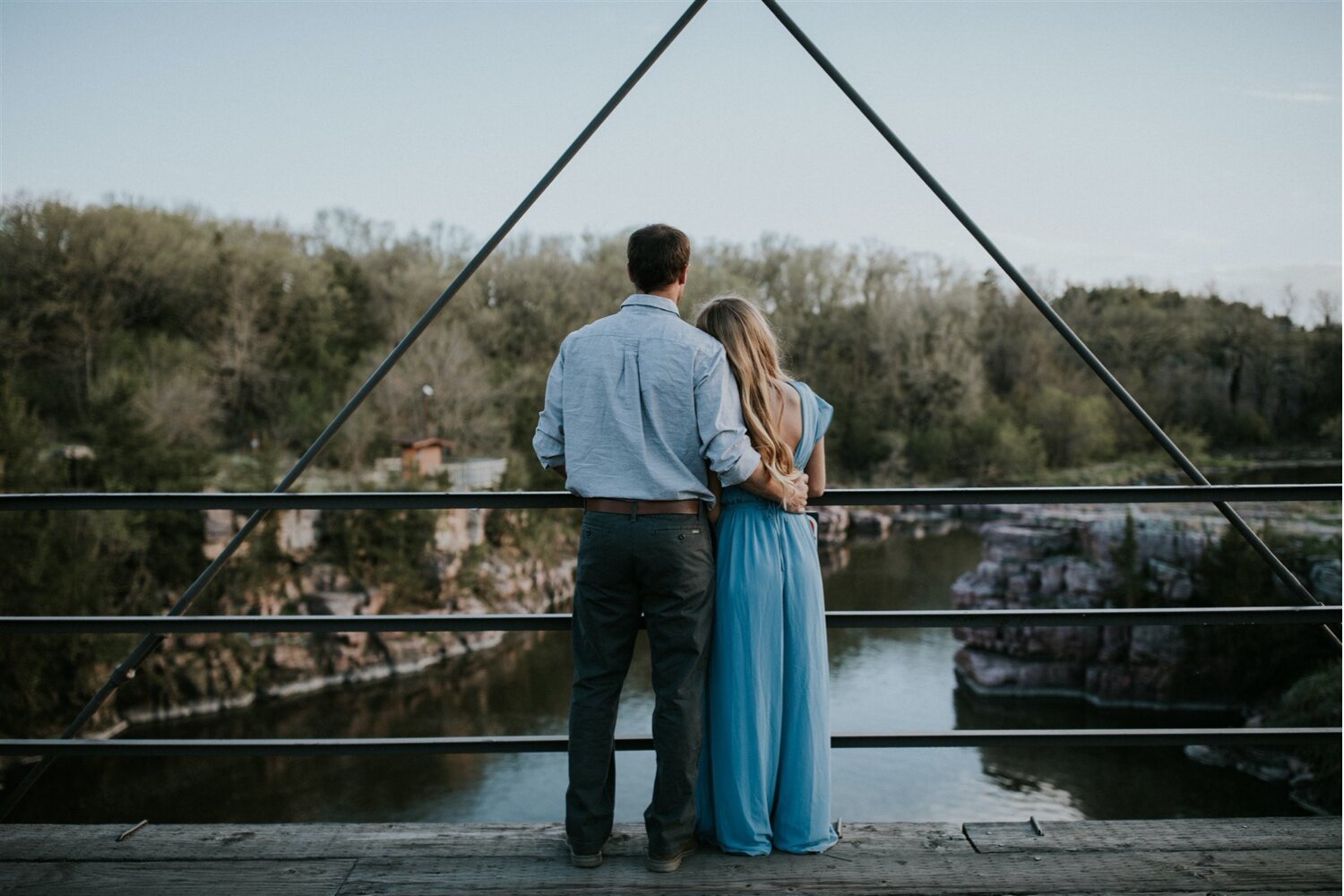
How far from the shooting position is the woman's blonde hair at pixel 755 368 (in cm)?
205

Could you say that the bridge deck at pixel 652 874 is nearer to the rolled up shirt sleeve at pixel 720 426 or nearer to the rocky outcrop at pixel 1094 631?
the rolled up shirt sleeve at pixel 720 426

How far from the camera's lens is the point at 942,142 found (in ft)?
172

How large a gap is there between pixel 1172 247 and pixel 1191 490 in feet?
186

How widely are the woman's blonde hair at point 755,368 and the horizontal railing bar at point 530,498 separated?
16cm

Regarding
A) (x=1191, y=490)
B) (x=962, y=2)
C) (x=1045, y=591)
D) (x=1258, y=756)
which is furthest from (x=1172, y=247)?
(x=1191, y=490)

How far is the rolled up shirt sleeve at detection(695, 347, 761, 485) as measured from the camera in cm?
196

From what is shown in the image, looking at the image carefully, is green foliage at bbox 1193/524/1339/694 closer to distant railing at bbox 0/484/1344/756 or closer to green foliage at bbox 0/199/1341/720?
green foliage at bbox 0/199/1341/720

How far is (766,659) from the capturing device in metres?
2.10

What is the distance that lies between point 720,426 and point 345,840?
47.4 inches

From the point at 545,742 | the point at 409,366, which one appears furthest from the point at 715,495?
the point at 409,366

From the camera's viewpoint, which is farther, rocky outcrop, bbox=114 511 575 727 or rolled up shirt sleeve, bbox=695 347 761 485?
rocky outcrop, bbox=114 511 575 727

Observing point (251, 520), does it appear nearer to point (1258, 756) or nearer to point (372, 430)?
point (1258, 756)

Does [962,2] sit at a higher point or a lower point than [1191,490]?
higher

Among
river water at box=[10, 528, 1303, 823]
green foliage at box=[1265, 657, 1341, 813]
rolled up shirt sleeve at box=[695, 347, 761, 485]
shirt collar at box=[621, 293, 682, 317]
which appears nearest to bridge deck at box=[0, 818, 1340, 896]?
rolled up shirt sleeve at box=[695, 347, 761, 485]
